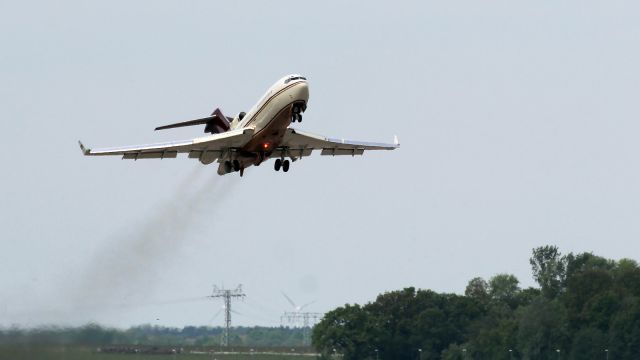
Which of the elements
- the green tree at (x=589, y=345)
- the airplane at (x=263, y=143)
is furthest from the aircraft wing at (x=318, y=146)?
the green tree at (x=589, y=345)

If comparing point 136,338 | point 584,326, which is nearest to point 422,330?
point 584,326

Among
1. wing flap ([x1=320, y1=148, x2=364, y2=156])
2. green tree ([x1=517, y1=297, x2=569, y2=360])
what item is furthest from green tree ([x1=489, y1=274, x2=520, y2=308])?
wing flap ([x1=320, y1=148, x2=364, y2=156])

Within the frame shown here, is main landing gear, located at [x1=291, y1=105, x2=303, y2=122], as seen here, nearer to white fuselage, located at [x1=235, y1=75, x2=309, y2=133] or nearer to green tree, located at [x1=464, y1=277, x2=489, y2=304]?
white fuselage, located at [x1=235, y1=75, x2=309, y2=133]

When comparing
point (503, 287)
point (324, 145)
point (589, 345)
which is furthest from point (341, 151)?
point (503, 287)

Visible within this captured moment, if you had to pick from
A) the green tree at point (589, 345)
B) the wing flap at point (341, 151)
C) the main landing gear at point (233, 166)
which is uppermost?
the wing flap at point (341, 151)

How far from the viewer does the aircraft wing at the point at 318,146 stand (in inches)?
3359

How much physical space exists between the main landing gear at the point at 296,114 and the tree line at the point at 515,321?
4749 cm

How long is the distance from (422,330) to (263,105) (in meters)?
56.2

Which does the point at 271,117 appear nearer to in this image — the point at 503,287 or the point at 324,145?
the point at 324,145

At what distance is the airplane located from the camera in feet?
268

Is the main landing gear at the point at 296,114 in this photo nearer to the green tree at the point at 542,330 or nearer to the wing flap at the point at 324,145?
the wing flap at the point at 324,145

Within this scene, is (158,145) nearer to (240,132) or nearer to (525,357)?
(240,132)

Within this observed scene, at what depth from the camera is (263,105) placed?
270 ft

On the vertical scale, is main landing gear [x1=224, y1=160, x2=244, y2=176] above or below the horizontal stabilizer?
below
